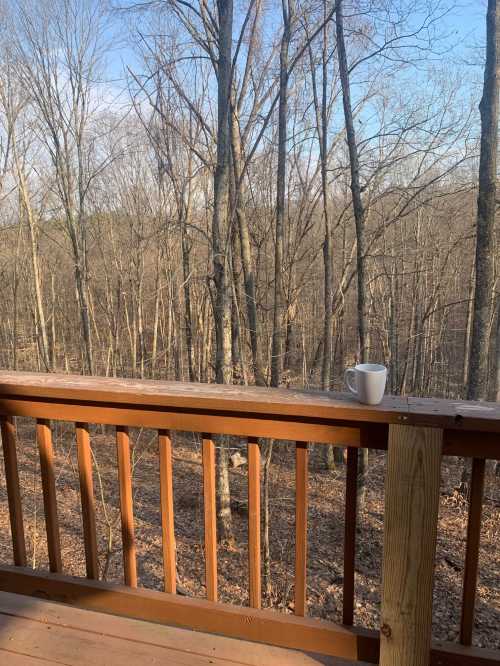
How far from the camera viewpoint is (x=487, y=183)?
19.5 feet

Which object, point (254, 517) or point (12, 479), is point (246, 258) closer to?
point (12, 479)

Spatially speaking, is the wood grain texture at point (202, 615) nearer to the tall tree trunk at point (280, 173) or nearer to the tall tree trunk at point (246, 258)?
the tall tree trunk at point (280, 173)

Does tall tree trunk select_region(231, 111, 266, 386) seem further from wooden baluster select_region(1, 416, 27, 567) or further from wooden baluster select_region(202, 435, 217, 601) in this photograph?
wooden baluster select_region(202, 435, 217, 601)

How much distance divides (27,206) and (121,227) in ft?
11.4

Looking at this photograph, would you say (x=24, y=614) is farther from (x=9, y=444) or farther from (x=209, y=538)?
(x=209, y=538)

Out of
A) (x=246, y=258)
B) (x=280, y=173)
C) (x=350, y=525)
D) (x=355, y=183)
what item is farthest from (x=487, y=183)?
(x=350, y=525)

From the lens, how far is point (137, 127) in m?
8.85

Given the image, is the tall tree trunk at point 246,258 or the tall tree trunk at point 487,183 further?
the tall tree trunk at point 246,258

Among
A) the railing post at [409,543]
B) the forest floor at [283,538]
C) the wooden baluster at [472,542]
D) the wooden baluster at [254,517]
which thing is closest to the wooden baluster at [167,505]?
the wooden baluster at [254,517]

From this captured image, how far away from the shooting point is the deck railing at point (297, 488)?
1.10 meters

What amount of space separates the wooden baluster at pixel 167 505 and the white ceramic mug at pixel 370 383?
579 mm

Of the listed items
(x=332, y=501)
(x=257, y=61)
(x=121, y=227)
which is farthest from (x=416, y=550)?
(x=121, y=227)

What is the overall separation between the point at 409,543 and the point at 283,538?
5084mm

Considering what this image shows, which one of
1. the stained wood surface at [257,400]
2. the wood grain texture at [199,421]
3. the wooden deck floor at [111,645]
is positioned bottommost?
the wooden deck floor at [111,645]
